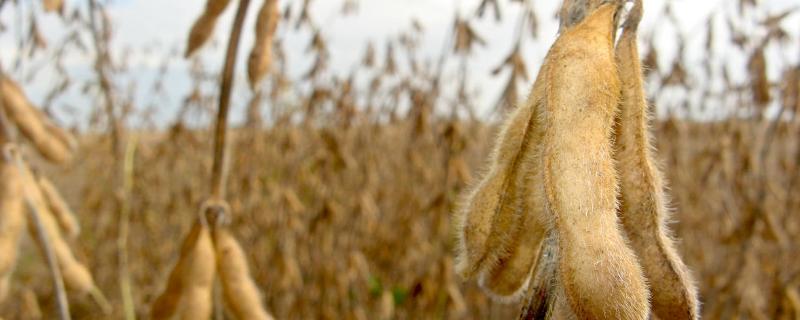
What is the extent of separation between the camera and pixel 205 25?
945mm

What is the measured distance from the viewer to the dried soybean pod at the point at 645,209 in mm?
528

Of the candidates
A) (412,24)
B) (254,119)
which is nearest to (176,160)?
(254,119)

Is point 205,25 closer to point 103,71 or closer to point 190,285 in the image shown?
point 190,285

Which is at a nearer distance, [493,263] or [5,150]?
[493,263]

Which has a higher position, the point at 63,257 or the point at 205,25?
the point at 205,25

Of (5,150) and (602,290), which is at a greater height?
(5,150)

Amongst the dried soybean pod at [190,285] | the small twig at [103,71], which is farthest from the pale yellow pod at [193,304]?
the small twig at [103,71]

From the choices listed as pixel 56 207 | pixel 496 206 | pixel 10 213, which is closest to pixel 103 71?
pixel 56 207

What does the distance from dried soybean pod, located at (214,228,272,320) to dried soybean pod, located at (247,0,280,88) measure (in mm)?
225

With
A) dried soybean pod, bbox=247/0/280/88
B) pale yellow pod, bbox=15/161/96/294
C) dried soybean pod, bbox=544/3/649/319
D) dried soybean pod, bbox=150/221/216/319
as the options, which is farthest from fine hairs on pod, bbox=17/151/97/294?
dried soybean pod, bbox=544/3/649/319

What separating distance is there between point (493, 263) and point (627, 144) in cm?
14

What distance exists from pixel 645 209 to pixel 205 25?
0.63 m

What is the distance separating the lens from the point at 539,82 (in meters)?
0.53

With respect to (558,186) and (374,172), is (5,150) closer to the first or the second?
(558,186)
